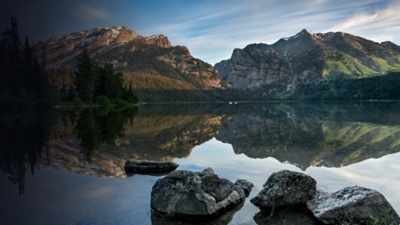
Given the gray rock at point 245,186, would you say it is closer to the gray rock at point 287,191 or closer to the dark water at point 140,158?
the dark water at point 140,158

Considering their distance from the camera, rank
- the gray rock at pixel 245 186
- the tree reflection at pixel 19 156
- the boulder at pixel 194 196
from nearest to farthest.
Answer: the boulder at pixel 194 196 < the gray rock at pixel 245 186 < the tree reflection at pixel 19 156

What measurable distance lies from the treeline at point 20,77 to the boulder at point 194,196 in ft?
315

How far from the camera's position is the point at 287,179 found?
13367 millimetres

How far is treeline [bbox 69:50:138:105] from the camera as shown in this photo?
120 m

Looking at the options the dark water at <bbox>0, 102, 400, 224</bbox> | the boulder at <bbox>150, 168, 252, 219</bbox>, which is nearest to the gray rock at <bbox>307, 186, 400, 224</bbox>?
the dark water at <bbox>0, 102, 400, 224</bbox>

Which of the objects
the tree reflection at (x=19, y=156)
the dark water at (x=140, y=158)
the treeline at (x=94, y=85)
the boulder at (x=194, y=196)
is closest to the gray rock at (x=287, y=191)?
the dark water at (x=140, y=158)

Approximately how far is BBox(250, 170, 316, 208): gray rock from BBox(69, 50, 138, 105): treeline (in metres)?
112

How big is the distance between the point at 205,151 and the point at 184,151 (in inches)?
71.1

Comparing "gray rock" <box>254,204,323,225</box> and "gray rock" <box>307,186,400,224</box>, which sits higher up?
"gray rock" <box>307,186,400,224</box>

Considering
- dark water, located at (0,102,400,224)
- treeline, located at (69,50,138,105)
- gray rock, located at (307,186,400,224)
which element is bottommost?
dark water, located at (0,102,400,224)

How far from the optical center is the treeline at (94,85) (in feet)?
392

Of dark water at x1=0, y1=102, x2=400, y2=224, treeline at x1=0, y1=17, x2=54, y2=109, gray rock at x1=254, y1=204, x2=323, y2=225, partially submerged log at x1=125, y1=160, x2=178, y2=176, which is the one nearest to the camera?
gray rock at x1=254, y1=204, x2=323, y2=225

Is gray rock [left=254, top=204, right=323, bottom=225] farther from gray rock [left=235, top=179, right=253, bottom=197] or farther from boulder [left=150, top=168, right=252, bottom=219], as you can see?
gray rock [left=235, top=179, right=253, bottom=197]

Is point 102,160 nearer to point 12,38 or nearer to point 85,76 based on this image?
point 85,76
